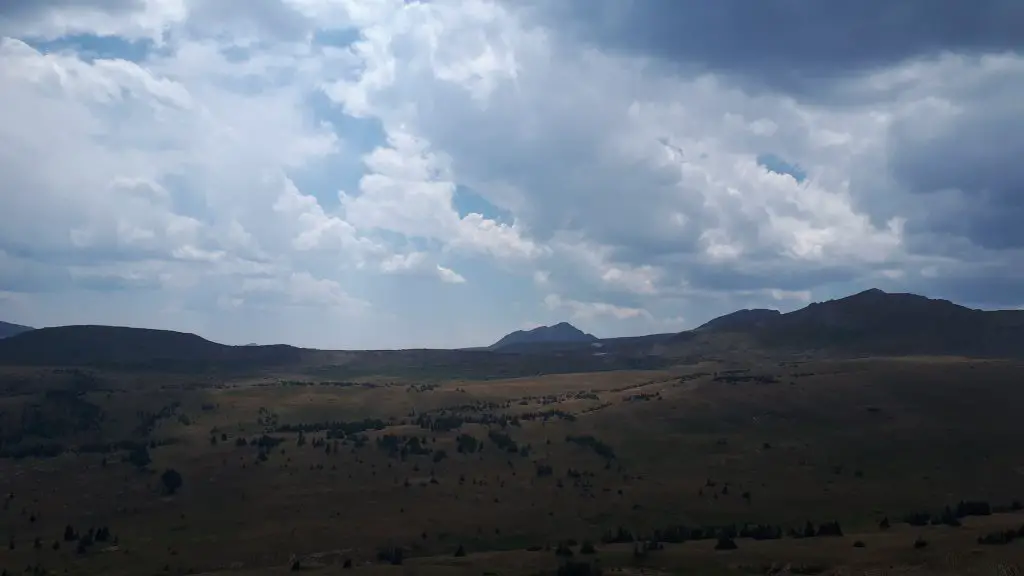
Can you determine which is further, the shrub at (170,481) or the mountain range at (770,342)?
the mountain range at (770,342)

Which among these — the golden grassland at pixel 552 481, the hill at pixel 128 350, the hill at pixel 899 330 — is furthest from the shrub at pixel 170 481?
the hill at pixel 899 330

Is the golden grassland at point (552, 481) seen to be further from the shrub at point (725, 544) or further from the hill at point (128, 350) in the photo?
the hill at point (128, 350)

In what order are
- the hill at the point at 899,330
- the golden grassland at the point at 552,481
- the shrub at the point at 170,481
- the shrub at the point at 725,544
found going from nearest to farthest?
the shrub at the point at 725,544
the golden grassland at the point at 552,481
the shrub at the point at 170,481
the hill at the point at 899,330

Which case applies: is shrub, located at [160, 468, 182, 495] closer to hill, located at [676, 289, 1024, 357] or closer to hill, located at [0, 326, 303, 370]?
hill, located at [0, 326, 303, 370]

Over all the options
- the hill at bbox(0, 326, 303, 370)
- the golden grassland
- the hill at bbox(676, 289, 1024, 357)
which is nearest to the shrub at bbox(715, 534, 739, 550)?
the golden grassland

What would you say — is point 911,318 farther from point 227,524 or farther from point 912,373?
point 227,524

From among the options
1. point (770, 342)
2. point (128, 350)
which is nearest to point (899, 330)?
point (770, 342)

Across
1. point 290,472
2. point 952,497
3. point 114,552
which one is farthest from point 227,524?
point 952,497

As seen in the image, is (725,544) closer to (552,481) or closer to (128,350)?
(552,481)
